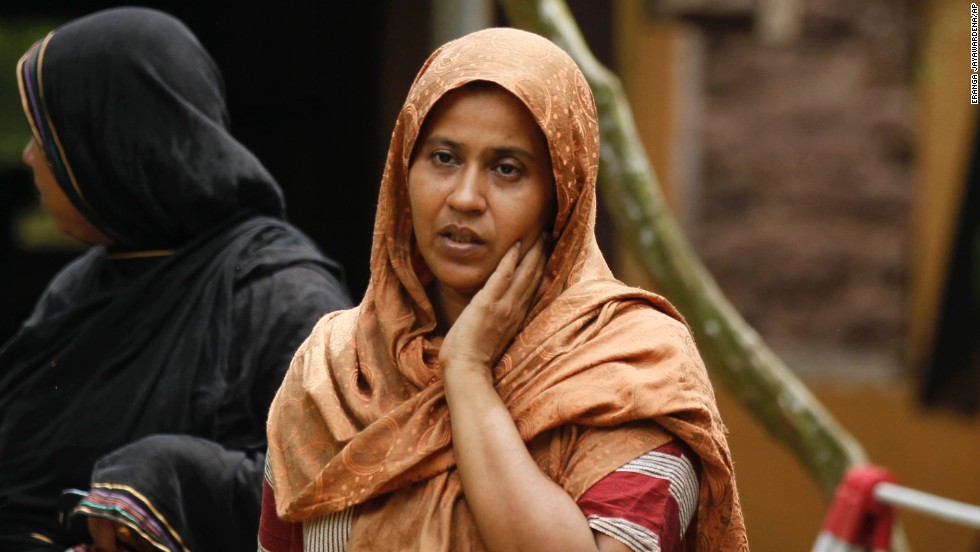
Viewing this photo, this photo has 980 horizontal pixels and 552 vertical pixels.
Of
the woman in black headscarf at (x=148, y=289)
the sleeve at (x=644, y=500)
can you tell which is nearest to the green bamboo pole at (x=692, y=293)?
the woman in black headscarf at (x=148, y=289)

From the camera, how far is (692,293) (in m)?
4.21

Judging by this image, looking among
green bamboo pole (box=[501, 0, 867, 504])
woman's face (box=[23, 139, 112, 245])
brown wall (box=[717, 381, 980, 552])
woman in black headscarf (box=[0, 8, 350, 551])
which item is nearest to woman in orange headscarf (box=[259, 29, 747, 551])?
woman in black headscarf (box=[0, 8, 350, 551])

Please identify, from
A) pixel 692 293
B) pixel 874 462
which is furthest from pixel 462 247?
pixel 874 462

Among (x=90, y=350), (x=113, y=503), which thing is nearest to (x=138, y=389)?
(x=90, y=350)

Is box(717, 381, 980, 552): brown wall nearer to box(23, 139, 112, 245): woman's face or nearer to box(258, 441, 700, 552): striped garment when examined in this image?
box(23, 139, 112, 245): woman's face

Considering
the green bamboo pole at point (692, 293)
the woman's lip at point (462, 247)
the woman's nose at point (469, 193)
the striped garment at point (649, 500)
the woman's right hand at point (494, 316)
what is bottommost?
the green bamboo pole at point (692, 293)

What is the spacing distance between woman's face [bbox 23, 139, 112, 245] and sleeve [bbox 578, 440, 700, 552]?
5.26ft

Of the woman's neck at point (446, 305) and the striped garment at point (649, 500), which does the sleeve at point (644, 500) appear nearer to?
the striped garment at point (649, 500)

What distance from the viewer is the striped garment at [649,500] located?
6.57 ft

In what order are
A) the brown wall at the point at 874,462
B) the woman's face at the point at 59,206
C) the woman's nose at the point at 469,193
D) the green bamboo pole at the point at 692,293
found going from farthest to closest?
1. the brown wall at the point at 874,462
2. the green bamboo pole at the point at 692,293
3. the woman's face at the point at 59,206
4. the woman's nose at the point at 469,193

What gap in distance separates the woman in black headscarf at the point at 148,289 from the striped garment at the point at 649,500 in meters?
1.04

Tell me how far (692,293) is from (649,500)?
223cm

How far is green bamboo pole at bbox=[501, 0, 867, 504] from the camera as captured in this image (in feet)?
13.6

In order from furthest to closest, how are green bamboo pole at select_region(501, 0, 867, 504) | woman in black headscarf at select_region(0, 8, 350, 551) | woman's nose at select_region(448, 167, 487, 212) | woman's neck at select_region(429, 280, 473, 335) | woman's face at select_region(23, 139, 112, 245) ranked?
green bamboo pole at select_region(501, 0, 867, 504)
woman's face at select_region(23, 139, 112, 245)
woman in black headscarf at select_region(0, 8, 350, 551)
woman's neck at select_region(429, 280, 473, 335)
woman's nose at select_region(448, 167, 487, 212)
